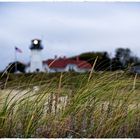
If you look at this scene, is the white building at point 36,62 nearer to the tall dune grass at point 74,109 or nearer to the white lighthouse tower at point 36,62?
the white lighthouse tower at point 36,62

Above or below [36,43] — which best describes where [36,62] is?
below

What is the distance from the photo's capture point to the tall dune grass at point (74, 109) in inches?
129

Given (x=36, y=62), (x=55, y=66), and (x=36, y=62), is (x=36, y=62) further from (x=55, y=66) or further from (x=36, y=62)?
(x=55, y=66)

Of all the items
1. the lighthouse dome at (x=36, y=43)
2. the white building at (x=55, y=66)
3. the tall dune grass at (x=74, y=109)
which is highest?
the lighthouse dome at (x=36, y=43)

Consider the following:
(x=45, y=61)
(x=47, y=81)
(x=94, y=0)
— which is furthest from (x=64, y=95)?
(x=45, y=61)

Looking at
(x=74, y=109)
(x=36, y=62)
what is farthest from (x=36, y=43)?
(x=74, y=109)

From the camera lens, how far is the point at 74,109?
3.34 m

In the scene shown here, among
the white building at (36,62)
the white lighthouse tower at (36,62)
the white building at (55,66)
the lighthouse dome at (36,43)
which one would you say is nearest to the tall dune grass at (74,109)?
the white building at (55,66)

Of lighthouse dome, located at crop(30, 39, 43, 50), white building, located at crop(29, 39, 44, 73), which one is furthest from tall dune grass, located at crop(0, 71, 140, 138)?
lighthouse dome, located at crop(30, 39, 43, 50)

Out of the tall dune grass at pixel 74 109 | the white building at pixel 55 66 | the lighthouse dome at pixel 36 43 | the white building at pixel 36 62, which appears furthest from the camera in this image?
the lighthouse dome at pixel 36 43

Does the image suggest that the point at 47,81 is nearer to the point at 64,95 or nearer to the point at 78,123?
the point at 64,95

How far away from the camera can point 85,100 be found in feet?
11.0

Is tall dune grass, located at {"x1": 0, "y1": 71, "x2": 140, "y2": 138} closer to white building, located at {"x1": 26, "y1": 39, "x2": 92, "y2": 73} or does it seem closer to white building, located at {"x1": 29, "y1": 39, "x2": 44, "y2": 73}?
white building, located at {"x1": 26, "y1": 39, "x2": 92, "y2": 73}

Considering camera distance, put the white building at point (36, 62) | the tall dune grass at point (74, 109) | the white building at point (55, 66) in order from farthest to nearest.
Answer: the white building at point (36, 62), the white building at point (55, 66), the tall dune grass at point (74, 109)
